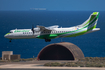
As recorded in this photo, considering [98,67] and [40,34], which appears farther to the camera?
[40,34]

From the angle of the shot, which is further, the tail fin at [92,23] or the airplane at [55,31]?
the tail fin at [92,23]

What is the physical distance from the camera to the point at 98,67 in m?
77.8

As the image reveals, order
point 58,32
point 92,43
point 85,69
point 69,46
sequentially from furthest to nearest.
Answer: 1. point 92,43
2. point 69,46
3. point 58,32
4. point 85,69

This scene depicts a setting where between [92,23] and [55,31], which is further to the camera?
[92,23]

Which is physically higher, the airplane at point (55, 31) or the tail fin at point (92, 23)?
the tail fin at point (92, 23)

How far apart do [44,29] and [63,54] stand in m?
13.7

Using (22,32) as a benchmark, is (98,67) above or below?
below

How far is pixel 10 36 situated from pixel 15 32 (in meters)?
1.93

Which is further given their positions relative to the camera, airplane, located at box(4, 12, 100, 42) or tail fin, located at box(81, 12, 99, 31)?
tail fin, located at box(81, 12, 99, 31)

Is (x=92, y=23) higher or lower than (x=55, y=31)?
higher

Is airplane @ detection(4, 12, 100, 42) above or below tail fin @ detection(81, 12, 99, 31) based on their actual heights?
below

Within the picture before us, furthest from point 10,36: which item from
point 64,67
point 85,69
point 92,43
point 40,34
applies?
point 92,43

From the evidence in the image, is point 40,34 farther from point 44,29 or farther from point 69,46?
point 69,46

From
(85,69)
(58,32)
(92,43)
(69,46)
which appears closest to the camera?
(85,69)
